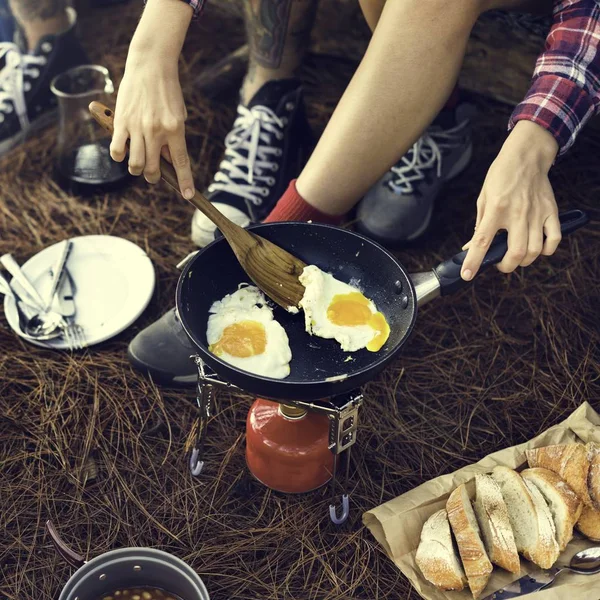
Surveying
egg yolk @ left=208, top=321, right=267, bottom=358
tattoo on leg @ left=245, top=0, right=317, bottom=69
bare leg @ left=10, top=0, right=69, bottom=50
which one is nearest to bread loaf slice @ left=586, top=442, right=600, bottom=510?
egg yolk @ left=208, top=321, right=267, bottom=358

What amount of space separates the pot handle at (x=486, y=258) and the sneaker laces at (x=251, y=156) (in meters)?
1.15

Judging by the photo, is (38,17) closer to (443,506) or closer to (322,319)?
(322,319)

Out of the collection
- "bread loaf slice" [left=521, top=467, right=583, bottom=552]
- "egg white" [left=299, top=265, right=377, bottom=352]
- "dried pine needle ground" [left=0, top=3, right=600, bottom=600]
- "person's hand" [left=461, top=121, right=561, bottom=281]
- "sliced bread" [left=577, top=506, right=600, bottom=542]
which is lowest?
"dried pine needle ground" [left=0, top=3, right=600, bottom=600]

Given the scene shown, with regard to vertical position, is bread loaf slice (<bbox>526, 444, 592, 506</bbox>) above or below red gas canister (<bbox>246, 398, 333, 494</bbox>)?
above

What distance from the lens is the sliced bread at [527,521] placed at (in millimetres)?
1832

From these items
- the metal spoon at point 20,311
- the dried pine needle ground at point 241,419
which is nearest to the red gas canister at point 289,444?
the dried pine needle ground at point 241,419

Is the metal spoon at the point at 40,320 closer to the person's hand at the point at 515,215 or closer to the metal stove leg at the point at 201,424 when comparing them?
the metal stove leg at the point at 201,424

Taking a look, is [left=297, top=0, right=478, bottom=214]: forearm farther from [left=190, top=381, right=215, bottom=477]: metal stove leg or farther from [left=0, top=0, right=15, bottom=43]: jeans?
[left=0, top=0, right=15, bottom=43]: jeans

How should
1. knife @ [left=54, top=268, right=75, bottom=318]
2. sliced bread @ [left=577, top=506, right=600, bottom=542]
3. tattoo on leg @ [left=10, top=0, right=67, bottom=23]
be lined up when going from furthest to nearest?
tattoo on leg @ [left=10, top=0, right=67, bottom=23]
knife @ [left=54, top=268, right=75, bottom=318]
sliced bread @ [left=577, top=506, right=600, bottom=542]

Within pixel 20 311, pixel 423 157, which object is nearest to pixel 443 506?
pixel 423 157

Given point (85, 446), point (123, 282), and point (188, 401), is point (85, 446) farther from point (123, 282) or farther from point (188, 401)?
point (123, 282)

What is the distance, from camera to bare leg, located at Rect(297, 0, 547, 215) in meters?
2.08

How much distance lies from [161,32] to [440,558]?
158 cm

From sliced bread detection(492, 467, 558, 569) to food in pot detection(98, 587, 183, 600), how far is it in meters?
0.88
